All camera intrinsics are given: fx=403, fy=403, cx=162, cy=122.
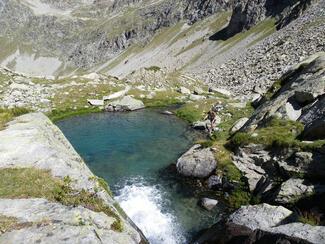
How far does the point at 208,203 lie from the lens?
2948cm

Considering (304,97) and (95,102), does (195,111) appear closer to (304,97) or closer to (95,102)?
(95,102)

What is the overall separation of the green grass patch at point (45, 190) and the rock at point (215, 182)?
13.0 m

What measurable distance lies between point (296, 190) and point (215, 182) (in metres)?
8.15

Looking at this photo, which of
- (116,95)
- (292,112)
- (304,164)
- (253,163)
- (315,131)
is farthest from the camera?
(116,95)

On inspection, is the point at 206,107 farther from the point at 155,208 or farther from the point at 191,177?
the point at 155,208

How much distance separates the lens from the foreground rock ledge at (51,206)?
17.3 meters

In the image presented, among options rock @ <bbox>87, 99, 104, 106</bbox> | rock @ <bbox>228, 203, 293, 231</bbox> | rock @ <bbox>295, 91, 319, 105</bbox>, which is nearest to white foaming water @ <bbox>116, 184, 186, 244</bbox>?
rock @ <bbox>228, 203, 293, 231</bbox>

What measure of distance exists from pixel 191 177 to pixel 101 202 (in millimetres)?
14433

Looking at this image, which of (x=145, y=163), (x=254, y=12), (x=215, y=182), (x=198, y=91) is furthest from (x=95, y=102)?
(x=254, y=12)

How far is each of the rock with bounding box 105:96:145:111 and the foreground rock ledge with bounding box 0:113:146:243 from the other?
4159 centimetres

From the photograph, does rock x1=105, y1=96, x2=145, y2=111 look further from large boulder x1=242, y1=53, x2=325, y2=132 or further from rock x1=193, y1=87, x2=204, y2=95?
large boulder x1=242, y1=53, x2=325, y2=132

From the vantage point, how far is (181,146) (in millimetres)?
46469

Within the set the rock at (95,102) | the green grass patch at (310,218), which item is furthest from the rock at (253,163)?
the rock at (95,102)

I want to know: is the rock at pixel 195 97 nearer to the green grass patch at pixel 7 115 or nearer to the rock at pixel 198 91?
the rock at pixel 198 91
